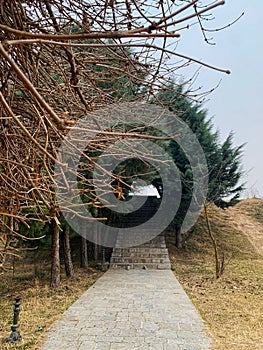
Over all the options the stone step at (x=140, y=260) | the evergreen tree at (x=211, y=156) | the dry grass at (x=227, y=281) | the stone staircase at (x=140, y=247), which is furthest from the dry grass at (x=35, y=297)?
the evergreen tree at (x=211, y=156)

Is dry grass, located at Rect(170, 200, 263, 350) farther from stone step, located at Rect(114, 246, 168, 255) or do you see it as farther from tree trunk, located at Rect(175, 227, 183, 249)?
stone step, located at Rect(114, 246, 168, 255)

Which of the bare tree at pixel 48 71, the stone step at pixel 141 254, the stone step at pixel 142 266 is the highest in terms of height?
the bare tree at pixel 48 71

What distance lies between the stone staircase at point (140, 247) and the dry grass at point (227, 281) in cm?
52

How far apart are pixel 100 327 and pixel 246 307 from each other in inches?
99.5

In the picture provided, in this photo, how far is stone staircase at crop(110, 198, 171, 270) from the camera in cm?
893

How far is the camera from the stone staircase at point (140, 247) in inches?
352

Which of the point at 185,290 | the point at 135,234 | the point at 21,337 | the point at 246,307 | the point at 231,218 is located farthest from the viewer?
the point at 231,218

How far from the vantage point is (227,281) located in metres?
6.98

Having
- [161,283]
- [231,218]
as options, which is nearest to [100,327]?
[161,283]

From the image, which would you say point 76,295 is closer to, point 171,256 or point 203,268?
point 203,268

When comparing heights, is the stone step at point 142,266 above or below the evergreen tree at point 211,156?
below

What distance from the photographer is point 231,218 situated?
13539 mm

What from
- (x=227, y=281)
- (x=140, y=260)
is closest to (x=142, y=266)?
(x=140, y=260)

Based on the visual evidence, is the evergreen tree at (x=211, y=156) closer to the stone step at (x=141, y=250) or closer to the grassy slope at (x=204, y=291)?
the stone step at (x=141, y=250)
